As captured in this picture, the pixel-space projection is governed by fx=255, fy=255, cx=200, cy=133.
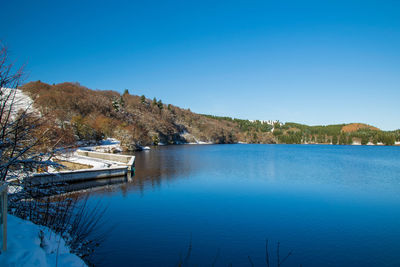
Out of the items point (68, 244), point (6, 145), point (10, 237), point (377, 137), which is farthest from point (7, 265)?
point (377, 137)

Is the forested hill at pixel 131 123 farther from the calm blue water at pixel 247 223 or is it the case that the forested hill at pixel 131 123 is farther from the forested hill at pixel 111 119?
the calm blue water at pixel 247 223

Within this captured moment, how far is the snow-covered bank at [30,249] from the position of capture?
3678mm

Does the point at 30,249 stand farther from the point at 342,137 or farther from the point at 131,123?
the point at 342,137

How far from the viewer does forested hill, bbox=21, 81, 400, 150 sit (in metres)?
44.4

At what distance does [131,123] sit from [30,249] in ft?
234

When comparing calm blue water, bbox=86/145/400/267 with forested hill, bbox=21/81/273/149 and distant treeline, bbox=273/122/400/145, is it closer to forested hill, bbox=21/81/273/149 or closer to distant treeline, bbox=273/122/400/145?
forested hill, bbox=21/81/273/149

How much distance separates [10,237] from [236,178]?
56.5 ft

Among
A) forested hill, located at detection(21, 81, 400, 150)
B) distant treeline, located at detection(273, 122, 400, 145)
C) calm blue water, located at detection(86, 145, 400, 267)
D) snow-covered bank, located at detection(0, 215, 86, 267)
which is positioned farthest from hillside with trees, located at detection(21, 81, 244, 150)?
distant treeline, located at detection(273, 122, 400, 145)

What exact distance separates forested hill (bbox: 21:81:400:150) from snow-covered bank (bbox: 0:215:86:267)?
105 inches

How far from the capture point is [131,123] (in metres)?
73.2

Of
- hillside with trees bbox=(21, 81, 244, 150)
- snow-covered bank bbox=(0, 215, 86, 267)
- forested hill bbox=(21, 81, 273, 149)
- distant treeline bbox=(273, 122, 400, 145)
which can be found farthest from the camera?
distant treeline bbox=(273, 122, 400, 145)

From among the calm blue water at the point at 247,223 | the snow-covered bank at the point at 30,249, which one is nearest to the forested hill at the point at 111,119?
the snow-covered bank at the point at 30,249

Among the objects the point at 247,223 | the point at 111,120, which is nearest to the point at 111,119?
the point at 111,120

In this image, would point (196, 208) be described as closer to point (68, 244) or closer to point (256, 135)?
point (68, 244)
